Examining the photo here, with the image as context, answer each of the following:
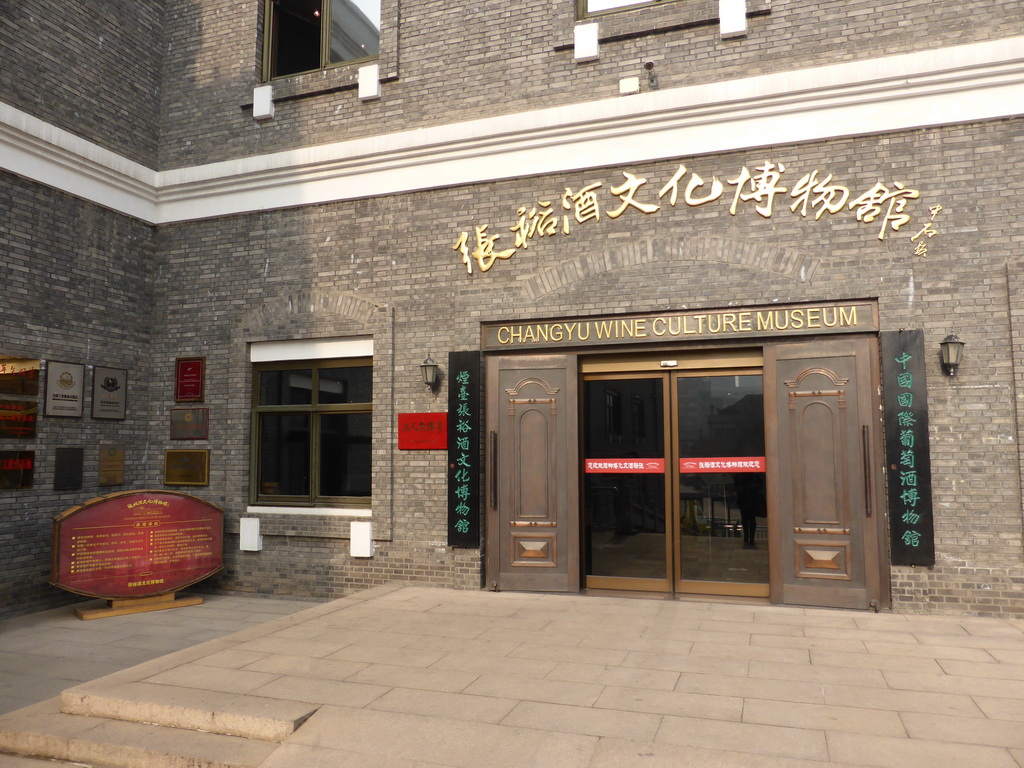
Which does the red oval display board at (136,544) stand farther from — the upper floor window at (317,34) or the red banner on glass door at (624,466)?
the upper floor window at (317,34)

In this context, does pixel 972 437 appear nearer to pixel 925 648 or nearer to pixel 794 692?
pixel 925 648

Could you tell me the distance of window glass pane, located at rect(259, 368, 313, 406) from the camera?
9641 mm

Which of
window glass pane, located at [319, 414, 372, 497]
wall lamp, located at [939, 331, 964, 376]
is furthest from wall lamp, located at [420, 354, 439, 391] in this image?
wall lamp, located at [939, 331, 964, 376]

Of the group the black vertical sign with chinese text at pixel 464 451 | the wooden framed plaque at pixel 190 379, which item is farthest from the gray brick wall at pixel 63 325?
the black vertical sign with chinese text at pixel 464 451

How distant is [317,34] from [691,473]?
7.33 metres

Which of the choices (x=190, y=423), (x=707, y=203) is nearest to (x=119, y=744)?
(x=190, y=423)

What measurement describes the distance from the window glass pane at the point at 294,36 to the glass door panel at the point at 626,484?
19.0 ft

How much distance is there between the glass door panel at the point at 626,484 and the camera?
816cm

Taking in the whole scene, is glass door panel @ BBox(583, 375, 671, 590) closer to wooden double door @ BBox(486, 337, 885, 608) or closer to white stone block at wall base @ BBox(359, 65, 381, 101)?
wooden double door @ BBox(486, 337, 885, 608)

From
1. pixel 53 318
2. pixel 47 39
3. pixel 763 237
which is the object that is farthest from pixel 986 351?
pixel 47 39

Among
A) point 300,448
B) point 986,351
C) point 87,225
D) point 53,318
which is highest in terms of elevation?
point 87,225

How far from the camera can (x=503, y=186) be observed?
28.7 ft

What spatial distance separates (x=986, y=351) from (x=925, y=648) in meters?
2.82

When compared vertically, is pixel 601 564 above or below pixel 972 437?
below
